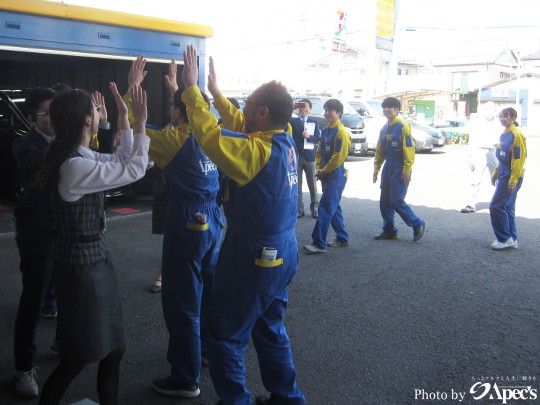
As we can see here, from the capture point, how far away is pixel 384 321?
4.50 m

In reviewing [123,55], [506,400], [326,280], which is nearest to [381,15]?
[123,55]

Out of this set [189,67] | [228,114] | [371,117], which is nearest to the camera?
[189,67]

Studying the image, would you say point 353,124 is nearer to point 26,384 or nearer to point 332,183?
point 332,183

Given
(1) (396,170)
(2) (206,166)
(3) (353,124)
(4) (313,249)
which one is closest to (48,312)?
(2) (206,166)

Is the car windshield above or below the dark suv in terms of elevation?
above

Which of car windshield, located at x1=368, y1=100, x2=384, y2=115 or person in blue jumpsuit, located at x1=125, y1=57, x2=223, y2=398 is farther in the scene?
car windshield, located at x1=368, y1=100, x2=384, y2=115

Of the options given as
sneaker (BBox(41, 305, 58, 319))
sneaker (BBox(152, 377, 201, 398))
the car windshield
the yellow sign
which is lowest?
sneaker (BBox(152, 377, 201, 398))

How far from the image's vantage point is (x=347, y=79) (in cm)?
5528

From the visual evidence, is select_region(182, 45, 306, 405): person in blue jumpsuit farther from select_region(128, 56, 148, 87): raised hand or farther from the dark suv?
the dark suv

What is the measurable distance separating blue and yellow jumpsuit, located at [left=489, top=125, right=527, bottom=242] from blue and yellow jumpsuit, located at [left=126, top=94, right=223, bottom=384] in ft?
15.5

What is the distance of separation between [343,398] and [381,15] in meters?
31.8

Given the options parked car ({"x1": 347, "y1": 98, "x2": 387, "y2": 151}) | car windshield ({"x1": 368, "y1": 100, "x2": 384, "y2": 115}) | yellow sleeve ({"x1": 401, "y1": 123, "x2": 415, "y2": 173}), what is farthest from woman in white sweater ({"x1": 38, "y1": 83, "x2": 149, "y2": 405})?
car windshield ({"x1": 368, "y1": 100, "x2": 384, "y2": 115})

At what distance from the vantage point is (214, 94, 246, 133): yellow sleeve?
333 centimetres

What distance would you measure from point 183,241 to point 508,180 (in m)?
4.98
